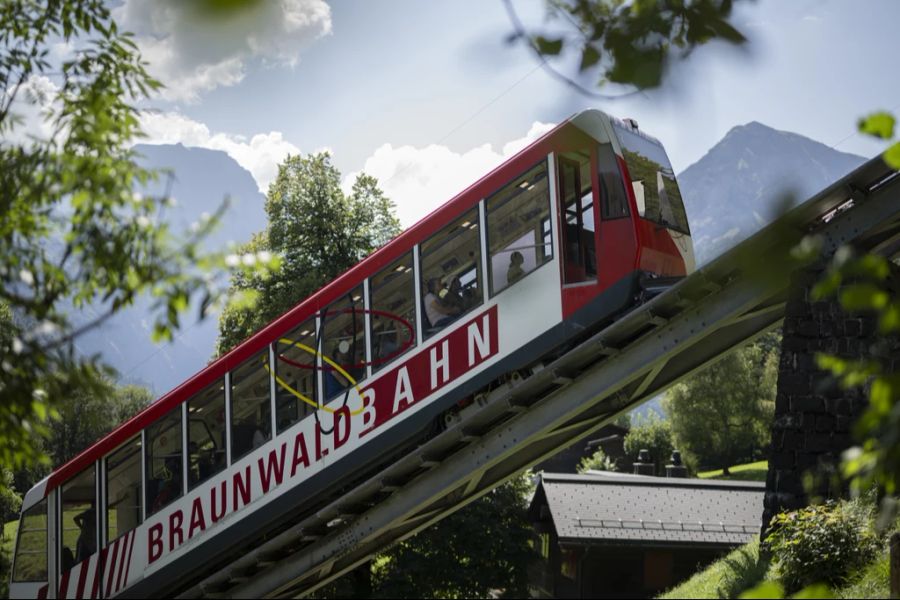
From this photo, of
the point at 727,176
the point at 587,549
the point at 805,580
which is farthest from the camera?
the point at 587,549

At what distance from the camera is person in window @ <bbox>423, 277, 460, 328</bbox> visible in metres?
10.1

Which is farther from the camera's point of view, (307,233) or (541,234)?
(307,233)

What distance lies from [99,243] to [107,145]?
0.59m

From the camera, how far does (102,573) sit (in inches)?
478

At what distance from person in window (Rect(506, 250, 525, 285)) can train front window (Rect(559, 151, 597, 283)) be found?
45cm

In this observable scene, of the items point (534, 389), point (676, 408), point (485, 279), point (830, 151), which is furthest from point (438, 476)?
point (676, 408)

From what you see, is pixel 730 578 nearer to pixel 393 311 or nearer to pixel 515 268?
pixel 515 268

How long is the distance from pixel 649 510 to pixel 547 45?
28518mm

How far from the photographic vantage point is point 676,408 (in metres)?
60.1

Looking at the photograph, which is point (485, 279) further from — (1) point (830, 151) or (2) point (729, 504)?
(2) point (729, 504)

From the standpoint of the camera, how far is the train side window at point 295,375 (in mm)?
10812

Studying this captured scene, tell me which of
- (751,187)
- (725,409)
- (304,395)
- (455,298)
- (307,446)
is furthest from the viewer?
(725,409)

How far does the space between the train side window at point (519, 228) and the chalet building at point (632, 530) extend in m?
18.9

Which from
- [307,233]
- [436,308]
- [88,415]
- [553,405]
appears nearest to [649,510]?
[307,233]
